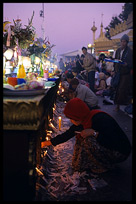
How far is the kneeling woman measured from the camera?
9.68 ft

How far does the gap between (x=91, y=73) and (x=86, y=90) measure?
4.81m

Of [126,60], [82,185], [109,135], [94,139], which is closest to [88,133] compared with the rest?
[94,139]

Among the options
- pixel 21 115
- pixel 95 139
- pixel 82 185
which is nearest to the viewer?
pixel 21 115

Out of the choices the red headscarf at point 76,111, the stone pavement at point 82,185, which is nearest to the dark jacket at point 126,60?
the stone pavement at point 82,185

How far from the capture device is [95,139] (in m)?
3.07

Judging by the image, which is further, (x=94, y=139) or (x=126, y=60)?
(x=126, y=60)

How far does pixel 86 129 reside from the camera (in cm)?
305

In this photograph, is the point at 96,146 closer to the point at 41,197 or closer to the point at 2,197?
the point at 41,197

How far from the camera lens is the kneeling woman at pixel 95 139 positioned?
2951 mm

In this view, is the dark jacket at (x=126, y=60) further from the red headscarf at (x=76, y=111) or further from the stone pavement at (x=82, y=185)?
the red headscarf at (x=76, y=111)

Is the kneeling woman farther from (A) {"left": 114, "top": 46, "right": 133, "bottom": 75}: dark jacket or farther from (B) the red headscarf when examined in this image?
(A) {"left": 114, "top": 46, "right": 133, "bottom": 75}: dark jacket

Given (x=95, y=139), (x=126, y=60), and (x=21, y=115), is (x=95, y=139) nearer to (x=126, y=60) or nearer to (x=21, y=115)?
(x=21, y=115)

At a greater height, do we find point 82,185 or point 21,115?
point 21,115

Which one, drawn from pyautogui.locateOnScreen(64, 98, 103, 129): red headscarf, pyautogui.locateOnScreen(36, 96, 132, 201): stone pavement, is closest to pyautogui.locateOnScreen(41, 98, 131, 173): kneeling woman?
pyautogui.locateOnScreen(64, 98, 103, 129): red headscarf
